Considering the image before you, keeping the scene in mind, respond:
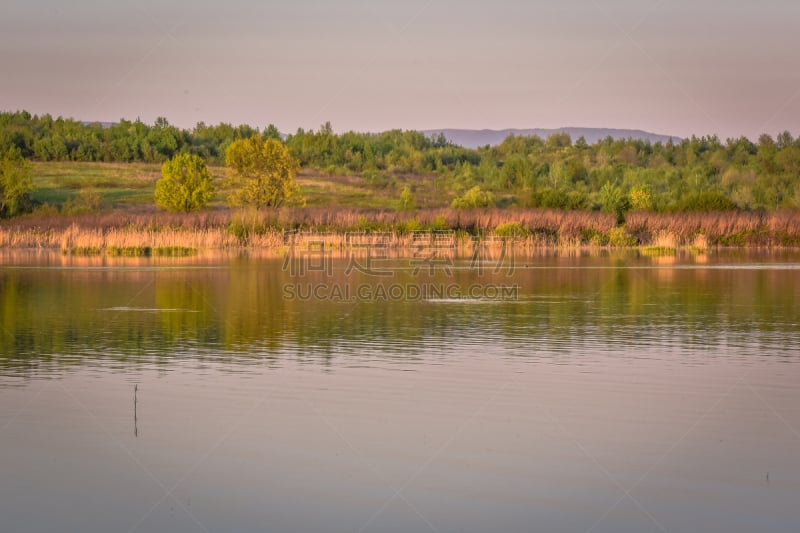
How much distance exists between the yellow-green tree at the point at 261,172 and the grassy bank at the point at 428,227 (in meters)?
1.68

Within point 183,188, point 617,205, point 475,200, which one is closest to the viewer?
point 183,188

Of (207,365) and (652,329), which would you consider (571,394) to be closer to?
(207,365)

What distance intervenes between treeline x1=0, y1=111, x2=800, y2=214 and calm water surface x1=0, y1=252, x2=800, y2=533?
48.0m

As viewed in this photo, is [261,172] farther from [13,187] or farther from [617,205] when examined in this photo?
[617,205]

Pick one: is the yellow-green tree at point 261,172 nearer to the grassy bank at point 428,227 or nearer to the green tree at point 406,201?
the grassy bank at point 428,227

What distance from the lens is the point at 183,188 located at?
58781 millimetres

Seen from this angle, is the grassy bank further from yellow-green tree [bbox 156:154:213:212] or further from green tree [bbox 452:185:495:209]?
green tree [bbox 452:185:495:209]

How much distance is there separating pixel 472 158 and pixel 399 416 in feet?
340

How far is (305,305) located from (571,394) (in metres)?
11.6

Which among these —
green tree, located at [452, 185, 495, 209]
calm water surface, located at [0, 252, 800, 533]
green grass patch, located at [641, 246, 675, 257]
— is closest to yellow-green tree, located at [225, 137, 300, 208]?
green tree, located at [452, 185, 495, 209]

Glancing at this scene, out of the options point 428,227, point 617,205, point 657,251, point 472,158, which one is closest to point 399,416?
point 657,251

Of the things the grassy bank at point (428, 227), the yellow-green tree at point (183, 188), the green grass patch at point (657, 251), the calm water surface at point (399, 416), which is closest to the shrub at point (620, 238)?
the grassy bank at point (428, 227)

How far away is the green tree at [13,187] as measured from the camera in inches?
2446

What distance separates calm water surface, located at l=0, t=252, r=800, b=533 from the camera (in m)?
8.80
